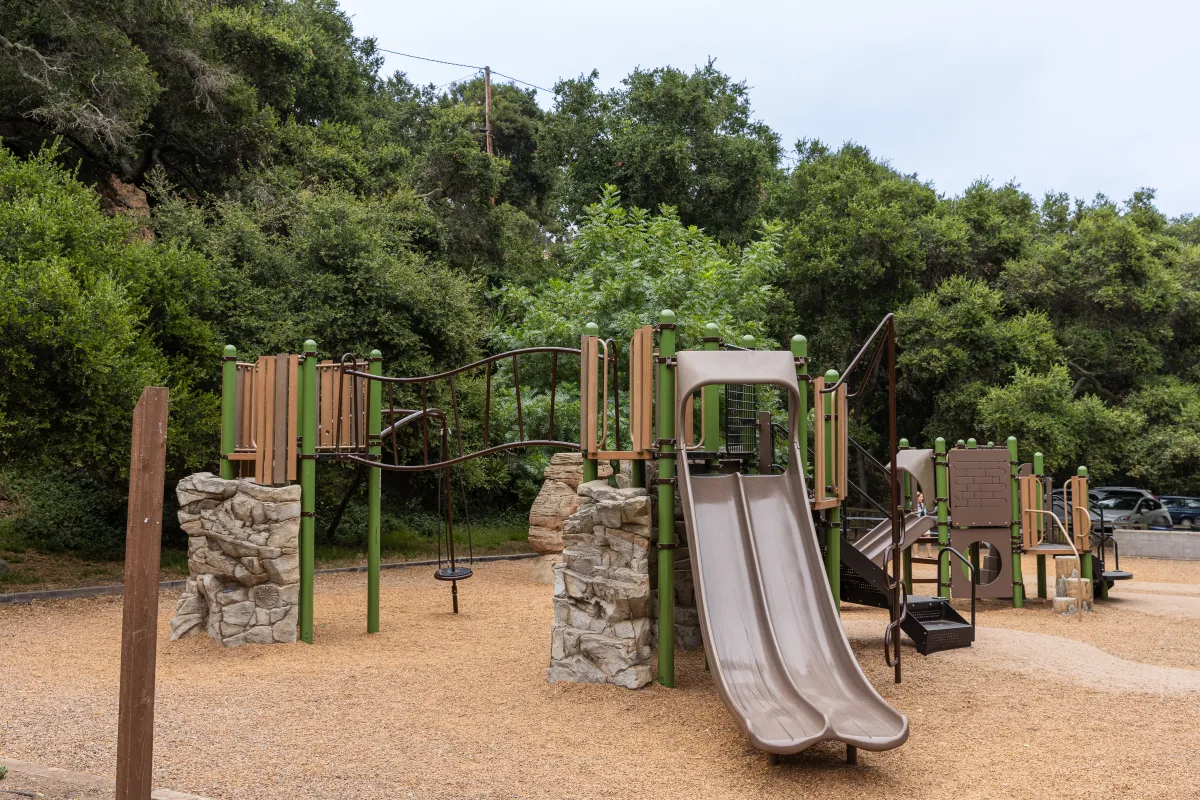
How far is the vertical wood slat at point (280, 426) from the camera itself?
877cm

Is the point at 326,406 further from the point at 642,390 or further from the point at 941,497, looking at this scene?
the point at 941,497

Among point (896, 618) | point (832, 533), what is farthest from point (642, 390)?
point (896, 618)

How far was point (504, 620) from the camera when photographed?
35.4ft

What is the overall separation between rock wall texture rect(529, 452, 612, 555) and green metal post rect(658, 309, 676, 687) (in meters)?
7.43

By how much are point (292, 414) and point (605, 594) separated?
3.78 meters

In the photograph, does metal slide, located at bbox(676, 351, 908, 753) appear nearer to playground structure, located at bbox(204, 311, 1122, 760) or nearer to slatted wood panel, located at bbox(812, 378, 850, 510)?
playground structure, located at bbox(204, 311, 1122, 760)

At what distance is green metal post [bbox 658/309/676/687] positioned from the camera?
22.5 ft

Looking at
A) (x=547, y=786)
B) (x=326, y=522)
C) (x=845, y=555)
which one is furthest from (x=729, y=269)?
(x=547, y=786)

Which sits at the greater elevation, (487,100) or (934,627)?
(487,100)

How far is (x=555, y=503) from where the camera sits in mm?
14469

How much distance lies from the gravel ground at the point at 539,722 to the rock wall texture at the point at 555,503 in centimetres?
463

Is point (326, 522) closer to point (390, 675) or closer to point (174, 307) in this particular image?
point (174, 307)

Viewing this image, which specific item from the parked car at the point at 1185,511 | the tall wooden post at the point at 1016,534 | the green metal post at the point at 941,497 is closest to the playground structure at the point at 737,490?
the green metal post at the point at 941,497

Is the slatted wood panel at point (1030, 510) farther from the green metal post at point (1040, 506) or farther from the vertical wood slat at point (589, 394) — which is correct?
the vertical wood slat at point (589, 394)
